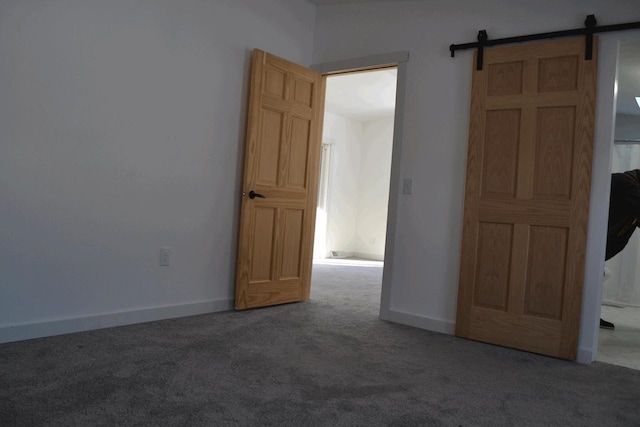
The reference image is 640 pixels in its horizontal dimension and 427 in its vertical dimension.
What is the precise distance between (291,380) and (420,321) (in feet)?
5.12

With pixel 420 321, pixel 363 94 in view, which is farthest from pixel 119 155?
pixel 363 94

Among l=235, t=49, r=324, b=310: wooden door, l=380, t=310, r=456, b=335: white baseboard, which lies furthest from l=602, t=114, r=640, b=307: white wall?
l=235, t=49, r=324, b=310: wooden door

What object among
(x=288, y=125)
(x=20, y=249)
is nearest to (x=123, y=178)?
(x=20, y=249)

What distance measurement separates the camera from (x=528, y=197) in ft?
10.5

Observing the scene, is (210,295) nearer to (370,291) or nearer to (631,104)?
(370,291)

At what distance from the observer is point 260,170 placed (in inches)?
153

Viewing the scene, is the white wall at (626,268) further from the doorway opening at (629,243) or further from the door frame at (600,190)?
the door frame at (600,190)

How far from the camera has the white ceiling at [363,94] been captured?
6.47 meters

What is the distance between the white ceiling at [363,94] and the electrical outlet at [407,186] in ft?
7.86

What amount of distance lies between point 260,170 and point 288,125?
0.46m

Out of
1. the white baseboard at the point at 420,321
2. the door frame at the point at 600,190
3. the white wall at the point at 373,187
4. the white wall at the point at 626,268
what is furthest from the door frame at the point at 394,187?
the white wall at the point at 373,187

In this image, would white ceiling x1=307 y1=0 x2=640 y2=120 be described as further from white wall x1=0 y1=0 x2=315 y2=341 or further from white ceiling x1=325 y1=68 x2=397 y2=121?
white wall x1=0 y1=0 x2=315 y2=341

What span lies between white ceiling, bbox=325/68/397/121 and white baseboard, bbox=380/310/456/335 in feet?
10.00

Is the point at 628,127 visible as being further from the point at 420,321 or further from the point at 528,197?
the point at 420,321
